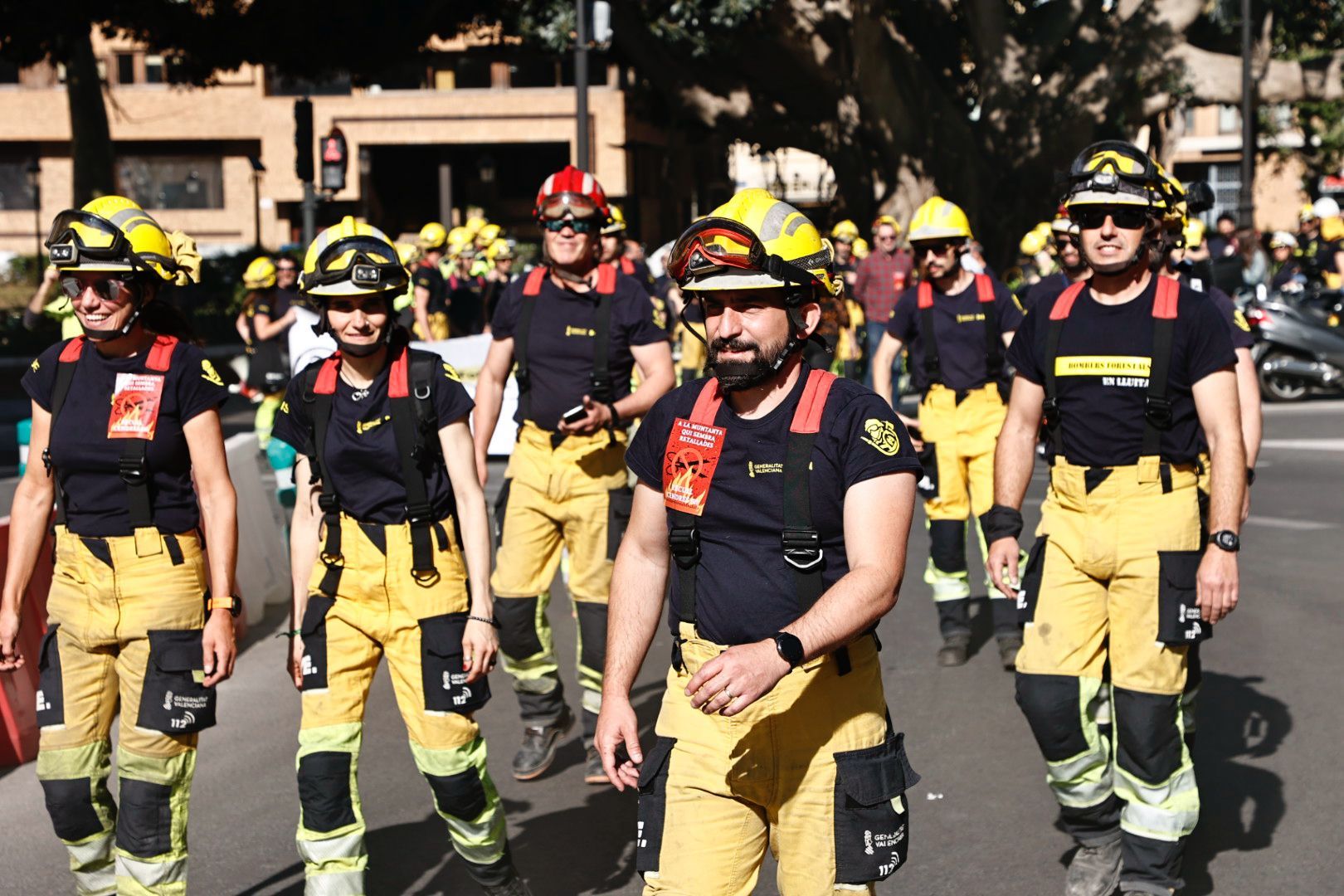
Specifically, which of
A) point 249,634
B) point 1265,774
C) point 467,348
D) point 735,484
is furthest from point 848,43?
point 735,484

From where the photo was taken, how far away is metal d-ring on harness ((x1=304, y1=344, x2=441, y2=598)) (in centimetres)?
495

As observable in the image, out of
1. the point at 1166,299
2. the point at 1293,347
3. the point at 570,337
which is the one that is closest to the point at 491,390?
the point at 570,337

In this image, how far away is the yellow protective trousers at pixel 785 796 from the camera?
3.61 metres

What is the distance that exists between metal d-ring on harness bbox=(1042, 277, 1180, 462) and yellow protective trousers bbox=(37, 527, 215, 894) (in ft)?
8.52

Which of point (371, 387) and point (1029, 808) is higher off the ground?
point (371, 387)

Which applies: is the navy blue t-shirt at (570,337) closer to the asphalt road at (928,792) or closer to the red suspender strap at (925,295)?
the asphalt road at (928,792)

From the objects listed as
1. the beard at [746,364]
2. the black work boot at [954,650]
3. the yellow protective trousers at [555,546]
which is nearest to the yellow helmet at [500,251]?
the black work boot at [954,650]

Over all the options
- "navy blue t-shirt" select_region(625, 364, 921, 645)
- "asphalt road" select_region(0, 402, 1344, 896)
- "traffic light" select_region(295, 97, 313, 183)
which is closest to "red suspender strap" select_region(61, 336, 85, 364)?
"asphalt road" select_region(0, 402, 1344, 896)

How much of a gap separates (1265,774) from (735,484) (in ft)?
12.3

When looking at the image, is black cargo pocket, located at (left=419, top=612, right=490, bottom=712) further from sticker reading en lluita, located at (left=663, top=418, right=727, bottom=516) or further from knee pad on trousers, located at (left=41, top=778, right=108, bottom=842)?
sticker reading en lluita, located at (left=663, top=418, right=727, bottom=516)

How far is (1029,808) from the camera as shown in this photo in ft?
20.3

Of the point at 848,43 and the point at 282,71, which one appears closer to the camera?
the point at 848,43

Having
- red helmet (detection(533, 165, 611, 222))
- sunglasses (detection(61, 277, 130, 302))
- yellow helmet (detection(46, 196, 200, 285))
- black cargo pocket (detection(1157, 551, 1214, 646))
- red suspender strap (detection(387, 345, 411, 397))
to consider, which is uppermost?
red helmet (detection(533, 165, 611, 222))

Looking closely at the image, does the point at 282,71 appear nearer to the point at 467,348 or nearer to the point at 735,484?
the point at 467,348
